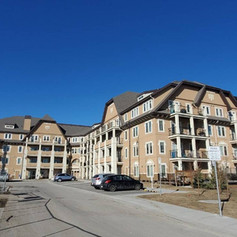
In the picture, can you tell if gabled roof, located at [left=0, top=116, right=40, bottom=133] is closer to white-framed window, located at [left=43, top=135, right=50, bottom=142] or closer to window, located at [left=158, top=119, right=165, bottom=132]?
white-framed window, located at [left=43, top=135, right=50, bottom=142]

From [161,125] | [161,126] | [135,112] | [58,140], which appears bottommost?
[161,126]

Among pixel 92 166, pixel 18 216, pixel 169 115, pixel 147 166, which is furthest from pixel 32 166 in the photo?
pixel 18 216

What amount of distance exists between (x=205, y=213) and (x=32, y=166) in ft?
168

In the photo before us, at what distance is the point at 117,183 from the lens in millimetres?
A: 21406

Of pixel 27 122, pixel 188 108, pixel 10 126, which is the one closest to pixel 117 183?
pixel 188 108

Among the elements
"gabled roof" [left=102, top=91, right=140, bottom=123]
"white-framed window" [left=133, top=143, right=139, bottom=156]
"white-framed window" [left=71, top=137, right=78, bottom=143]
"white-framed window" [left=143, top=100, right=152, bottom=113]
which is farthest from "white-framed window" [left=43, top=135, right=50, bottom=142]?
"white-framed window" [left=143, top=100, right=152, bottom=113]

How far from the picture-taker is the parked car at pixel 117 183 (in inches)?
830

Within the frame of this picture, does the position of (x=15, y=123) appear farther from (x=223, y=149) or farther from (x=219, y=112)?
(x=223, y=149)

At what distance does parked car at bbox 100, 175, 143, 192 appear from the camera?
21078 mm

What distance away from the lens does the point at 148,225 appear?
8305 mm

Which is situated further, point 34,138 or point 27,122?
point 27,122

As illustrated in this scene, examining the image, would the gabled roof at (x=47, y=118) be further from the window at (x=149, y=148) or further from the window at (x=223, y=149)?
→ the window at (x=223, y=149)

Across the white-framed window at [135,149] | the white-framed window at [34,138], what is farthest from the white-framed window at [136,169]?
the white-framed window at [34,138]

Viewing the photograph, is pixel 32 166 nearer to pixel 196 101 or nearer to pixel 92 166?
pixel 92 166
